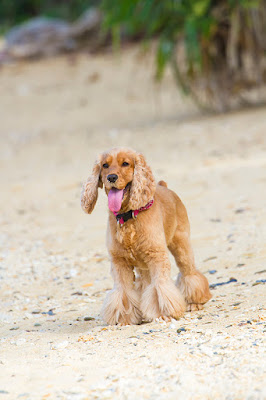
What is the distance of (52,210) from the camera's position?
28.7 feet

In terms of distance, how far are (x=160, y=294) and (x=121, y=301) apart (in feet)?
1.01

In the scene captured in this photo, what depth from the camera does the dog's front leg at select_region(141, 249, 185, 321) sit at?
14.6 ft

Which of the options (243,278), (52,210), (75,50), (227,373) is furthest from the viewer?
(75,50)

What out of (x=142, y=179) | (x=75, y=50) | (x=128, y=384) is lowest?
(x=128, y=384)

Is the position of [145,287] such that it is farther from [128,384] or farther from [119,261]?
Answer: [128,384]

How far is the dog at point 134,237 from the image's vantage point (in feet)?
14.3

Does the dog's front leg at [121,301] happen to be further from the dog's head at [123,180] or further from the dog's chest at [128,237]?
the dog's head at [123,180]

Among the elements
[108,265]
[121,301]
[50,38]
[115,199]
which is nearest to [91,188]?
[115,199]

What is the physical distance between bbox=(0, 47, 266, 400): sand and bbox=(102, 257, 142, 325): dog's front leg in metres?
0.10

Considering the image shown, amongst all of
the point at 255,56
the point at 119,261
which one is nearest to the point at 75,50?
the point at 255,56

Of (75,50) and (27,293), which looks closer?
(27,293)

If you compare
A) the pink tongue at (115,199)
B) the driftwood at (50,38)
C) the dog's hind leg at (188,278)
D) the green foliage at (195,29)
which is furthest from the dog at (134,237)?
the driftwood at (50,38)

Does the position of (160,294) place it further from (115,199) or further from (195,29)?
(195,29)

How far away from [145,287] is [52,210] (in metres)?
4.21
